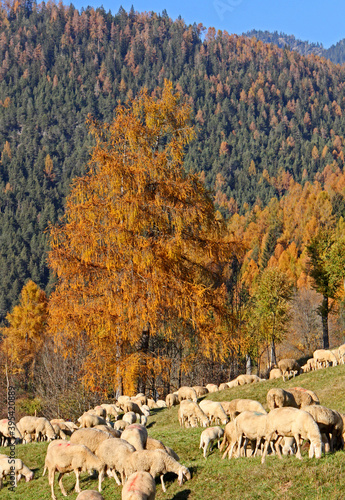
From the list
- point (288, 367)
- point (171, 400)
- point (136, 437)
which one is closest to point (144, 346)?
point (171, 400)

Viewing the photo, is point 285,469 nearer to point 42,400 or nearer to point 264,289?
point 42,400

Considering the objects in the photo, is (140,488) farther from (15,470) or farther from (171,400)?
(171,400)

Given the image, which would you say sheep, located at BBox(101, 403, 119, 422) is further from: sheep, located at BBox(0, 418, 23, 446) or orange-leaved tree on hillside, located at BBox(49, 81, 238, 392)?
sheep, located at BBox(0, 418, 23, 446)

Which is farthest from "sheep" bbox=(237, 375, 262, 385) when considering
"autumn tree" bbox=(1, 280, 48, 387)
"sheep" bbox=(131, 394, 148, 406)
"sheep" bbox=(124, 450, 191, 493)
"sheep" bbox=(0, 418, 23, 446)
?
"autumn tree" bbox=(1, 280, 48, 387)

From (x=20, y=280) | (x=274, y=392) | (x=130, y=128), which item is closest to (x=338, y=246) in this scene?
(x=130, y=128)

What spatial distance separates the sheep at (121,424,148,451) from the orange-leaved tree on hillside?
7149mm

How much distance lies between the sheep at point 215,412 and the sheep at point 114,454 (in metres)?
5.62

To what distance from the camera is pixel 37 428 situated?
Result: 62.5ft

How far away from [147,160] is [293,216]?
446ft

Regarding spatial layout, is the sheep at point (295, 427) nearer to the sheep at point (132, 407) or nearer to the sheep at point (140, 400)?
the sheep at point (132, 407)

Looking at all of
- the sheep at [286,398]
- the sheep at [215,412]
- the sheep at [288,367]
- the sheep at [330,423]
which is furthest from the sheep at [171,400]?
the sheep at [330,423]

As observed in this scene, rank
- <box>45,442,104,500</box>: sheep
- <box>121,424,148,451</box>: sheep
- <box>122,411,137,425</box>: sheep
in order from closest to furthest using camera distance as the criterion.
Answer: <box>45,442,104,500</box>: sheep → <box>121,424,148,451</box>: sheep → <box>122,411,137,425</box>: sheep

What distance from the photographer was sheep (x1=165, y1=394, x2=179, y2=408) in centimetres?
2500

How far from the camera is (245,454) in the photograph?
13148 millimetres
